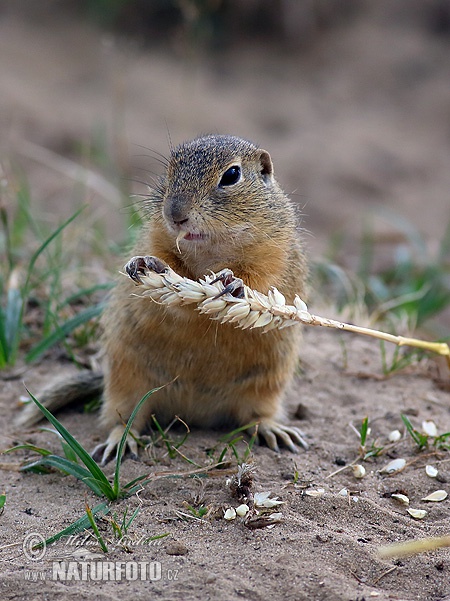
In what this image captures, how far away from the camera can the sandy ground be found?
131 inches

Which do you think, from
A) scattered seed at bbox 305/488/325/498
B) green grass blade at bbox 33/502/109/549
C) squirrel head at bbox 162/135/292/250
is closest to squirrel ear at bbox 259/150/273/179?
squirrel head at bbox 162/135/292/250

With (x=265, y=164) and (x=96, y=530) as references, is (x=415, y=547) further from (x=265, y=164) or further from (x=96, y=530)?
(x=265, y=164)

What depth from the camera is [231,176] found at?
4367mm

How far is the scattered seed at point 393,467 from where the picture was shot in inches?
166

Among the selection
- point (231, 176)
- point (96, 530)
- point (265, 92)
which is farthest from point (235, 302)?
point (265, 92)

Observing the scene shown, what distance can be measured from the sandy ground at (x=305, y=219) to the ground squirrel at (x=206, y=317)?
10.4 inches

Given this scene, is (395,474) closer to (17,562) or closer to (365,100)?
(17,562)

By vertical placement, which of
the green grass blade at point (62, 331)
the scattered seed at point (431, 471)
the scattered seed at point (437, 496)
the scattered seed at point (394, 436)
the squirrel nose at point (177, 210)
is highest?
the squirrel nose at point (177, 210)

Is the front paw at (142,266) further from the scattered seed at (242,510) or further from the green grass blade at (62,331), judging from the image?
the green grass blade at (62,331)

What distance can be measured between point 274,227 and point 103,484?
1.72 metres

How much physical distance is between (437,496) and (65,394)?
2230 mm

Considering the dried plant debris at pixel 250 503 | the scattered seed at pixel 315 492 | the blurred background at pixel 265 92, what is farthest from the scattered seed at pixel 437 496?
the blurred background at pixel 265 92

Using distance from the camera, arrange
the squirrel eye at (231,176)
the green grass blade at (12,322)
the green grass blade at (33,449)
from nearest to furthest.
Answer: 1. the green grass blade at (33,449)
2. the squirrel eye at (231,176)
3. the green grass blade at (12,322)

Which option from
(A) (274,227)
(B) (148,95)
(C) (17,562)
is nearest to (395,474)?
(A) (274,227)
